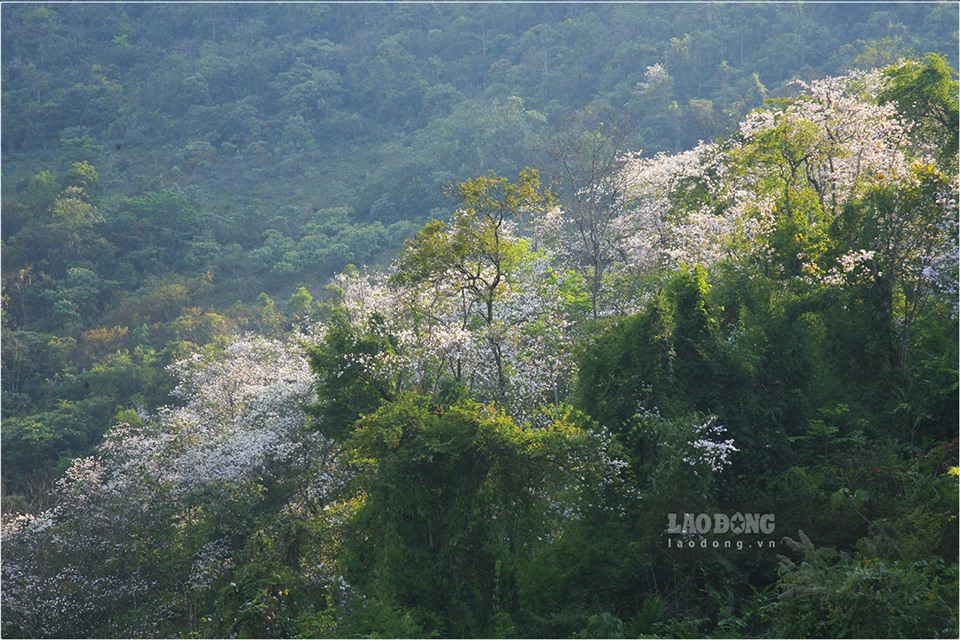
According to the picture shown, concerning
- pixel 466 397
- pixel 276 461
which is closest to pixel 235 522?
pixel 276 461

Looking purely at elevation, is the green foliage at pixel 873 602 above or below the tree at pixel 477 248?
below

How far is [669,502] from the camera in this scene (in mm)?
13281

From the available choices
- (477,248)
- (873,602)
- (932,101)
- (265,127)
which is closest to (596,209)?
(477,248)

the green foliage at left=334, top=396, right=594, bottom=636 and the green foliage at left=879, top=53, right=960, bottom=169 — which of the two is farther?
the green foliage at left=879, top=53, right=960, bottom=169

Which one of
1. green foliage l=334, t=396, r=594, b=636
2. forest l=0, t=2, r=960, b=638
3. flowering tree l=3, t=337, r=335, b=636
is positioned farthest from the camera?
flowering tree l=3, t=337, r=335, b=636

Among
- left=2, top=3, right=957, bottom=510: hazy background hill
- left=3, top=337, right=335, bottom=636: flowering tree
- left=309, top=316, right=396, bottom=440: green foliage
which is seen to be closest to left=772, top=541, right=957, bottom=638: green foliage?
left=309, top=316, right=396, bottom=440: green foliage

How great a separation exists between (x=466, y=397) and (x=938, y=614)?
7.61 metres

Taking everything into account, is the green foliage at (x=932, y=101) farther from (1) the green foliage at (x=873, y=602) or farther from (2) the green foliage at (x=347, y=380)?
(2) the green foliage at (x=347, y=380)

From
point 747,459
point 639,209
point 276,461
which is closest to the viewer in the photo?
point 747,459

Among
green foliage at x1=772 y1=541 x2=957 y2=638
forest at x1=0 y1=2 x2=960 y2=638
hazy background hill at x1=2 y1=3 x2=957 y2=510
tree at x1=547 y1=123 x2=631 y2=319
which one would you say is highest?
hazy background hill at x1=2 y1=3 x2=957 y2=510

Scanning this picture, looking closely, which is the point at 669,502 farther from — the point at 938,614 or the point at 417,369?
the point at 417,369

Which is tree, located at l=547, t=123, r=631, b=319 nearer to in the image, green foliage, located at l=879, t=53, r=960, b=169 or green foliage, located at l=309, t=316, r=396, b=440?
green foliage, located at l=309, t=316, r=396, b=440

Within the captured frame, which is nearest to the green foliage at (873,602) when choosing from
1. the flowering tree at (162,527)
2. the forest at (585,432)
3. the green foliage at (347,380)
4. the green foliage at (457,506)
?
the forest at (585,432)

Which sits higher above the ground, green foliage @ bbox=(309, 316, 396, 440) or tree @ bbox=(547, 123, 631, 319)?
tree @ bbox=(547, 123, 631, 319)
